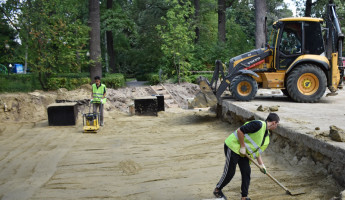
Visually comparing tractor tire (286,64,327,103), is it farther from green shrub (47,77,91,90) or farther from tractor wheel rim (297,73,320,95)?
green shrub (47,77,91,90)

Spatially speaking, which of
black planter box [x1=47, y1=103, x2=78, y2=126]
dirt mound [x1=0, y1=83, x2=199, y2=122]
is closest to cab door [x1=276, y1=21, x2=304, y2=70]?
dirt mound [x1=0, y1=83, x2=199, y2=122]

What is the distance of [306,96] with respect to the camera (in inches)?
441

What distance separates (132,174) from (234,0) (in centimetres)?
2642

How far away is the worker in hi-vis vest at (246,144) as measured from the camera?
4449 millimetres

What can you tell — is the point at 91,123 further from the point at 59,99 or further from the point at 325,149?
the point at 325,149

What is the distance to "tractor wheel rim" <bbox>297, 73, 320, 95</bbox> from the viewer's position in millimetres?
11133

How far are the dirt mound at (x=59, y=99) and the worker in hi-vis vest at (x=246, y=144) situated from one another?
10400mm

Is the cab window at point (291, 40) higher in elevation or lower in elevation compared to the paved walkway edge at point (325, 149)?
higher

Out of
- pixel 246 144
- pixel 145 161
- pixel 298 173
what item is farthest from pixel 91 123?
pixel 246 144

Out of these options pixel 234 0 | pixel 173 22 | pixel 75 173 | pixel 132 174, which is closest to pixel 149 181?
pixel 132 174

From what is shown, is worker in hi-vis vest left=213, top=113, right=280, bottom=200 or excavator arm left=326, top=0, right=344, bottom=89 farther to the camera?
excavator arm left=326, top=0, right=344, bottom=89

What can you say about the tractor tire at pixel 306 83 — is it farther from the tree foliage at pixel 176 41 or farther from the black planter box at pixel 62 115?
the tree foliage at pixel 176 41

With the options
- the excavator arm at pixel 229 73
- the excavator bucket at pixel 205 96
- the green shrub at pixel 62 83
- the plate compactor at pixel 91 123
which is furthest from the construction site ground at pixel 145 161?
the green shrub at pixel 62 83

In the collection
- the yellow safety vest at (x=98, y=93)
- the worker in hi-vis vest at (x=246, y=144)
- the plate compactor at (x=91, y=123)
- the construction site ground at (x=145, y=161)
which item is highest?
the yellow safety vest at (x=98, y=93)
